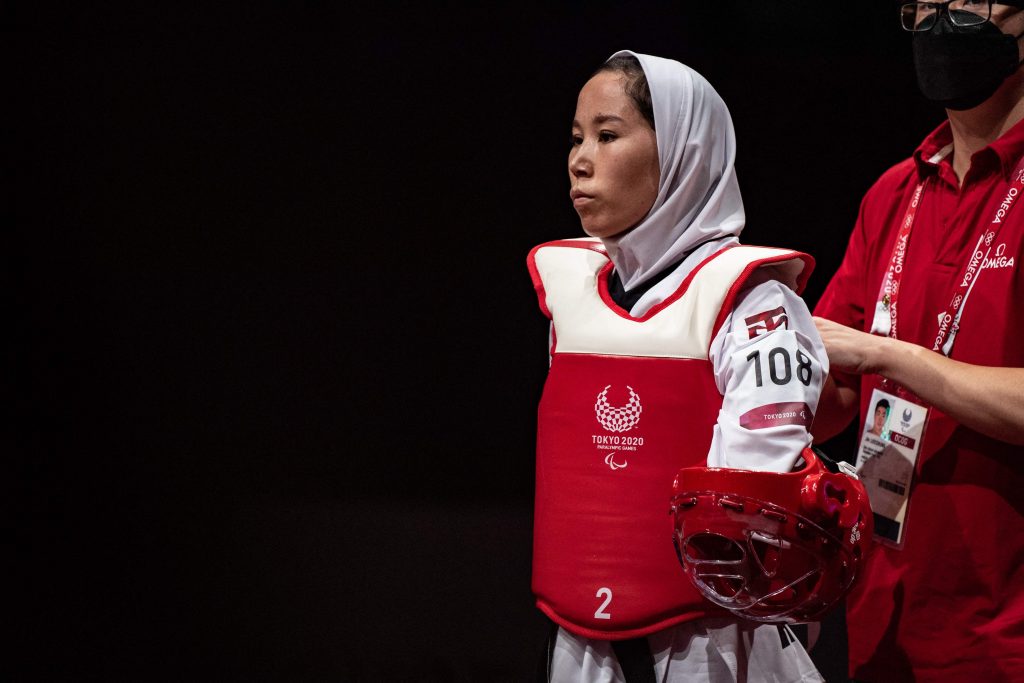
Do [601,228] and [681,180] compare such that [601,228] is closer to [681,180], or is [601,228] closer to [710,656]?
[681,180]

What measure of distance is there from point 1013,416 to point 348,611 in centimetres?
179

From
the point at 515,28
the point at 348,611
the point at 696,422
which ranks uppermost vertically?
the point at 515,28

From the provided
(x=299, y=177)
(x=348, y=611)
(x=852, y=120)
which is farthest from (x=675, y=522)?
(x=852, y=120)

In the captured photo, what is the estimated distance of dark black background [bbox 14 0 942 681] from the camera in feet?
8.38

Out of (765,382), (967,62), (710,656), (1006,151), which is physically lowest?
(710,656)

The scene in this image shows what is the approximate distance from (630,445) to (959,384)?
18.2 inches

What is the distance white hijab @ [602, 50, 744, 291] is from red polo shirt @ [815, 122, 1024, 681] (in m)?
0.35

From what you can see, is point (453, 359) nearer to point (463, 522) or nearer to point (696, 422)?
point (463, 522)

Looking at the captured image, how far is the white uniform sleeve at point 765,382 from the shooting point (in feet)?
3.84

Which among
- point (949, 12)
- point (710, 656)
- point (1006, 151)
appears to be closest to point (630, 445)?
point (710, 656)

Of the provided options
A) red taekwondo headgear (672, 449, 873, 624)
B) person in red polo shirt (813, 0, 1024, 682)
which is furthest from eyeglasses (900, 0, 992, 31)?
red taekwondo headgear (672, 449, 873, 624)

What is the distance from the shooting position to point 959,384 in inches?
53.8

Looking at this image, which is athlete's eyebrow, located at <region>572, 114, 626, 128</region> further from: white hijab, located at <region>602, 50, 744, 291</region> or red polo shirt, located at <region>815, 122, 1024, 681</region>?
red polo shirt, located at <region>815, 122, 1024, 681</region>

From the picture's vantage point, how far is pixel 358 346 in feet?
9.12
